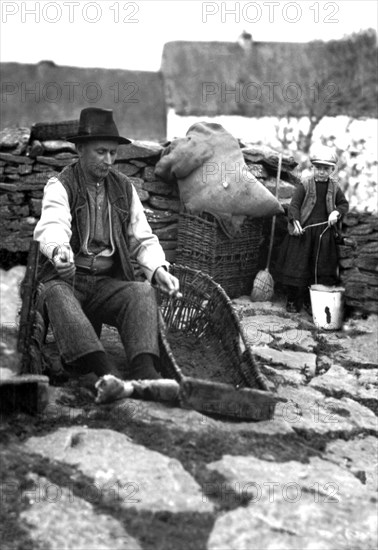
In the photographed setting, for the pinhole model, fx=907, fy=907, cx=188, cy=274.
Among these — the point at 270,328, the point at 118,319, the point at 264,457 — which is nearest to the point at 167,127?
the point at 270,328

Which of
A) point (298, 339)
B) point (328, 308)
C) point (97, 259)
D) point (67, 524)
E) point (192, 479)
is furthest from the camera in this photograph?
point (328, 308)

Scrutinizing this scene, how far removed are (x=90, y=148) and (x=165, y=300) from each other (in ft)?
4.48

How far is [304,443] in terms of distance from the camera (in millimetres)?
4902

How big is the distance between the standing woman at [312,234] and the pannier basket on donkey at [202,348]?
2.75m

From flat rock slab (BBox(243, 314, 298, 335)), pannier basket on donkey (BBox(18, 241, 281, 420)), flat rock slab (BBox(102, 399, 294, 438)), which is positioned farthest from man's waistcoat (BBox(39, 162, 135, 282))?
flat rock slab (BBox(243, 314, 298, 335))

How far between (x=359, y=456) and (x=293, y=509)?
1.03 metres

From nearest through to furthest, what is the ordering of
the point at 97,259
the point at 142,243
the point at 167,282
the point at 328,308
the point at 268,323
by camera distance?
the point at 167,282 < the point at 97,259 < the point at 142,243 < the point at 268,323 < the point at 328,308

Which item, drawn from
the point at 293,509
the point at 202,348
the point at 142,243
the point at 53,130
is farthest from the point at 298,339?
the point at 293,509

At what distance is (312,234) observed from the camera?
8.99m

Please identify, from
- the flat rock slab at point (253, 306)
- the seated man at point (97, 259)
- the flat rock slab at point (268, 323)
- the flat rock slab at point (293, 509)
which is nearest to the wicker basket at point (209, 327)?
the seated man at point (97, 259)

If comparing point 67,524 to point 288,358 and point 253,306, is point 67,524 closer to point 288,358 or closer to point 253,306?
point 288,358

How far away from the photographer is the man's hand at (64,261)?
5.01 metres

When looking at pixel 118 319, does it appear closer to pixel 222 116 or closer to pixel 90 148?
pixel 90 148

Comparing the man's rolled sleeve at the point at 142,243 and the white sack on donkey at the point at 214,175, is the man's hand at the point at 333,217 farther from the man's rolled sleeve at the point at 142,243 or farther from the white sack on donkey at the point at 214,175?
the man's rolled sleeve at the point at 142,243
